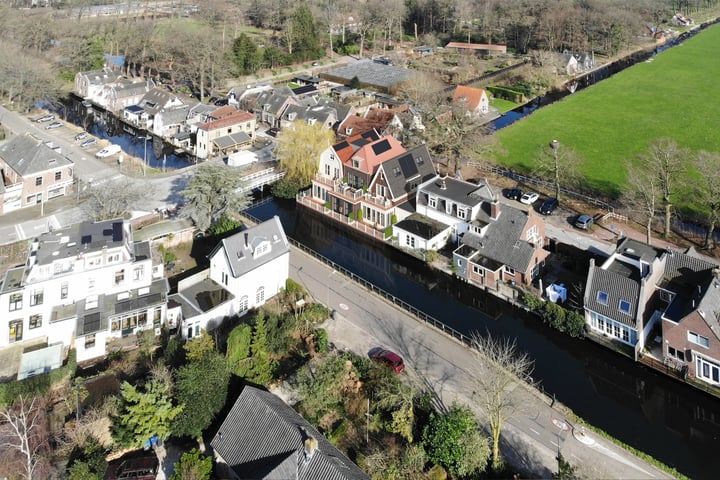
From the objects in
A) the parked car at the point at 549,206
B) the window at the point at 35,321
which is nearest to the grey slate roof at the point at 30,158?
the window at the point at 35,321

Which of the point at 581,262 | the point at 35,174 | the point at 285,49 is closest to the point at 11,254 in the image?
the point at 35,174

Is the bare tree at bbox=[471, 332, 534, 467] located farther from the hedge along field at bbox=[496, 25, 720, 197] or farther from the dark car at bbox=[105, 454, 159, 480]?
the hedge along field at bbox=[496, 25, 720, 197]

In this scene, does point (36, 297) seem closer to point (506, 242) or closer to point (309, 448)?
point (309, 448)

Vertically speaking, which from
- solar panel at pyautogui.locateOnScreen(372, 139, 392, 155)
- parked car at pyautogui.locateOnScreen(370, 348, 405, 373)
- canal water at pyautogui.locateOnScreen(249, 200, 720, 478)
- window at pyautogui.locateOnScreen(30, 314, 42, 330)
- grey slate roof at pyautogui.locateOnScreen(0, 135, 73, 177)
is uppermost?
solar panel at pyautogui.locateOnScreen(372, 139, 392, 155)

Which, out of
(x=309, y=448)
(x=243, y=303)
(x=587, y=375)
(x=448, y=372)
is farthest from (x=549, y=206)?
(x=309, y=448)

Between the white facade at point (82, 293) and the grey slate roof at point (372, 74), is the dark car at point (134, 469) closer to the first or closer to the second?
the white facade at point (82, 293)

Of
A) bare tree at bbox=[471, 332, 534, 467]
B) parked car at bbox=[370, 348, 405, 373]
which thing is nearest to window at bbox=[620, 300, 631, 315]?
bare tree at bbox=[471, 332, 534, 467]
